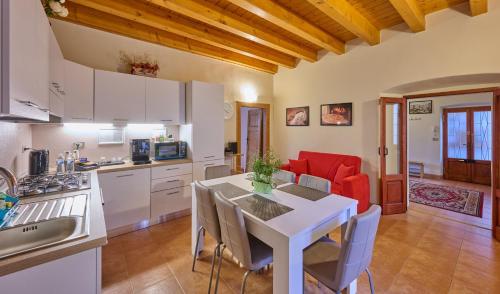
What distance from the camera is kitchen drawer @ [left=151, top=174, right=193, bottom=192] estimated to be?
3025 mm

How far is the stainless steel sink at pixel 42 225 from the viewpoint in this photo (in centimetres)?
109

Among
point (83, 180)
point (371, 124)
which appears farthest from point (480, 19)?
point (83, 180)

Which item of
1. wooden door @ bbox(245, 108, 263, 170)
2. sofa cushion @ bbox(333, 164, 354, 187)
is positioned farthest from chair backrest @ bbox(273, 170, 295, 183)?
wooden door @ bbox(245, 108, 263, 170)

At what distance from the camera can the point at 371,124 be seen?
12.0ft

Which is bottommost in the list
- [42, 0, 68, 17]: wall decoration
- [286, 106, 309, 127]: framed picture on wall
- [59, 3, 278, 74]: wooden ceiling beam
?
[286, 106, 309, 127]: framed picture on wall

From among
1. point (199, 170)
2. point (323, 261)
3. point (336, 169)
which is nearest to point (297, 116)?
point (336, 169)

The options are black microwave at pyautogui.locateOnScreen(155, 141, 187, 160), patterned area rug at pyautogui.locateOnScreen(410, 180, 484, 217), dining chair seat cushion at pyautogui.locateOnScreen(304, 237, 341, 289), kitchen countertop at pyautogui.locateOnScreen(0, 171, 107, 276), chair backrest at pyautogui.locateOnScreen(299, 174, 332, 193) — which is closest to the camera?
kitchen countertop at pyautogui.locateOnScreen(0, 171, 107, 276)

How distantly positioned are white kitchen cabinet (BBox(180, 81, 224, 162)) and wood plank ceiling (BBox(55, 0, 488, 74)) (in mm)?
750

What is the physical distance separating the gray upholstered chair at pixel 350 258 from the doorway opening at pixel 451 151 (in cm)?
324

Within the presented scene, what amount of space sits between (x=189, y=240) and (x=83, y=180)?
4.41 ft

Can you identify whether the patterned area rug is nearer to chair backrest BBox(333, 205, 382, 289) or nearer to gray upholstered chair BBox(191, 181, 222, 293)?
chair backrest BBox(333, 205, 382, 289)

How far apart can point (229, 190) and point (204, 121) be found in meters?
1.71

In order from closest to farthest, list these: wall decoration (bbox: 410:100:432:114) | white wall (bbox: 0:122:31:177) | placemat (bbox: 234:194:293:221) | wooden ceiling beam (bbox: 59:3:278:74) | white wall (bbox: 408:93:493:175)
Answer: placemat (bbox: 234:194:293:221) → white wall (bbox: 0:122:31:177) → wooden ceiling beam (bbox: 59:3:278:74) → white wall (bbox: 408:93:493:175) → wall decoration (bbox: 410:100:432:114)

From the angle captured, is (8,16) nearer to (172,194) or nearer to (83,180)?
(83,180)
